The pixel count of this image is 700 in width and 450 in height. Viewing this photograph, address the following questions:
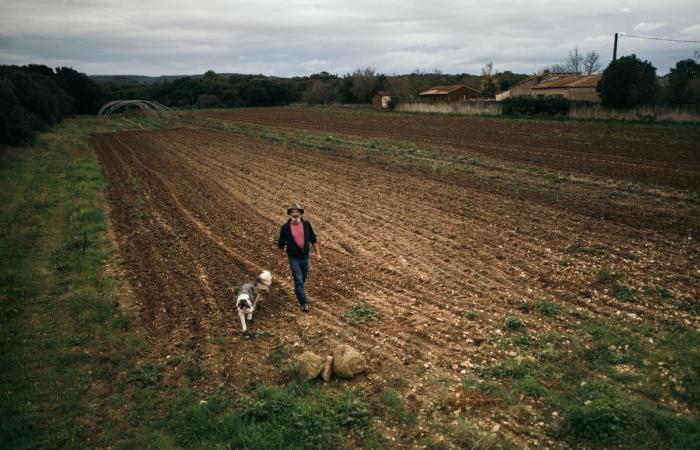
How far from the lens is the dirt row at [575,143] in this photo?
1989 cm

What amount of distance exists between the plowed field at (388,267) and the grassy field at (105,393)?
512mm

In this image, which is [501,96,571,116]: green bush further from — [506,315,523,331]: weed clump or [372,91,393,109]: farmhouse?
[506,315,523,331]: weed clump

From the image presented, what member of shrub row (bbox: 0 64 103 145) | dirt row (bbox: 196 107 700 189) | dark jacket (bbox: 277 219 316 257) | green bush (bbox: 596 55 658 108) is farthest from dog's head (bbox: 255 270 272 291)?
green bush (bbox: 596 55 658 108)

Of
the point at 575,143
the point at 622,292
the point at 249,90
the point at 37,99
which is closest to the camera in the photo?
the point at 622,292

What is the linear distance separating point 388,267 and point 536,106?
38.6 metres

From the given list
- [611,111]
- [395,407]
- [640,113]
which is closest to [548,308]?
[395,407]

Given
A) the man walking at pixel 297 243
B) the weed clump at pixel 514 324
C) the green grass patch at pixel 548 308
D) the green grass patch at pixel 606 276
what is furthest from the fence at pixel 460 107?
the man walking at pixel 297 243

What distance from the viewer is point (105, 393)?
676 cm

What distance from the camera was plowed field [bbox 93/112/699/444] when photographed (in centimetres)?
769

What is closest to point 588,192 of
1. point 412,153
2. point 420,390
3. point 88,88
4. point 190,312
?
point 412,153

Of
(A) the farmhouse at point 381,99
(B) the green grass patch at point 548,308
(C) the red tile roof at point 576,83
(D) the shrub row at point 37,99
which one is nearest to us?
(B) the green grass patch at point 548,308

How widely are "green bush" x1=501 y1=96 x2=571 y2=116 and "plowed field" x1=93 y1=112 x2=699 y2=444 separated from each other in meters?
23.8

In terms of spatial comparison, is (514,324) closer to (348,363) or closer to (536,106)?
(348,363)

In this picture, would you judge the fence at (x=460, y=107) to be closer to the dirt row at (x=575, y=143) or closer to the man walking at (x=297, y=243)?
the dirt row at (x=575, y=143)
